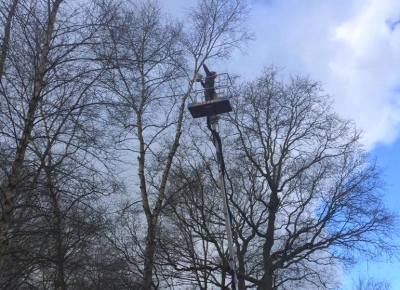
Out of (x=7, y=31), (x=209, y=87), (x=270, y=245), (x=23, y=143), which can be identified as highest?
(x=7, y=31)

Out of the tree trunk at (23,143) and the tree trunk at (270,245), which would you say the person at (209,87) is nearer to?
the tree trunk at (23,143)

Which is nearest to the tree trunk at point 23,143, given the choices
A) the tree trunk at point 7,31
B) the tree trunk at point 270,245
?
the tree trunk at point 7,31

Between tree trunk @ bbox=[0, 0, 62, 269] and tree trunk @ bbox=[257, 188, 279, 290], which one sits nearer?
tree trunk @ bbox=[0, 0, 62, 269]

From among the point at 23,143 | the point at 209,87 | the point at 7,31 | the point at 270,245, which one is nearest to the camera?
the point at 23,143

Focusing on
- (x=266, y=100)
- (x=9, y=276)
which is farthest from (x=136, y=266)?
(x=266, y=100)

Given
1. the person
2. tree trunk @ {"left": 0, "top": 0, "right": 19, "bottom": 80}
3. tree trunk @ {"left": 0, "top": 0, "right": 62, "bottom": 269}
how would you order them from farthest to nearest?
the person < tree trunk @ {"left": 0, "top": 0, "right": 19, "bottom": 80} < tree trunk @ {"left": 0, "top": 0, "right": 62, "bottom": 269}

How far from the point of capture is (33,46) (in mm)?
9055

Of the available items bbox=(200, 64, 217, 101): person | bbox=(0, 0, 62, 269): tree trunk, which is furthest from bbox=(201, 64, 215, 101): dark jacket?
bbox=(0, 0, 62, 269): tree trunk

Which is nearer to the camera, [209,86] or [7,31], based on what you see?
[7,31]

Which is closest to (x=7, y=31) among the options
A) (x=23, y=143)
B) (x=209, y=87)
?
(x=23, y=143)

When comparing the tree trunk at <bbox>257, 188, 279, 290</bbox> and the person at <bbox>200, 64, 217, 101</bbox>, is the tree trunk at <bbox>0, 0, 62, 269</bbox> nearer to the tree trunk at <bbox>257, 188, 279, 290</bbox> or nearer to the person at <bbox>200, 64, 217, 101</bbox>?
the person at <bbox>200, 64, 217, 101</bbox>

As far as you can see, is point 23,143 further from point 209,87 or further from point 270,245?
point 270,245

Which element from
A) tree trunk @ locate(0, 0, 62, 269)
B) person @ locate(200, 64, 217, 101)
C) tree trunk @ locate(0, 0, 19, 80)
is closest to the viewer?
tree trunk @ locate(0, 0, 62, 269)

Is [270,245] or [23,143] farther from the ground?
[270,245]
